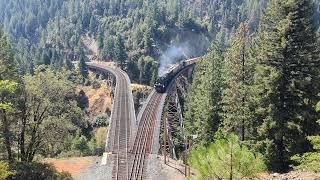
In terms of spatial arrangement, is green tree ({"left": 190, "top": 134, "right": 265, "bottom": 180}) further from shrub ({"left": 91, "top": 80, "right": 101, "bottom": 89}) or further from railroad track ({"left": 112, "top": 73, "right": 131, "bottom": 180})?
shrub ({"left": 91, "top": 80, "right": 101, "bottom": 89})

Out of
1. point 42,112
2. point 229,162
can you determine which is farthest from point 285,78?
point 42,112

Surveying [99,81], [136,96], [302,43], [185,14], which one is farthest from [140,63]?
[302,43]

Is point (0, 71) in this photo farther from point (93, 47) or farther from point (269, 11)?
point (93, 47)

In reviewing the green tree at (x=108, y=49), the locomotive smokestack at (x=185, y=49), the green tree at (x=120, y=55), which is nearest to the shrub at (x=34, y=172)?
the green tree at (x=120, y=55)

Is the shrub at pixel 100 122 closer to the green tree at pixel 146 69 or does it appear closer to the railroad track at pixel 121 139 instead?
the railroad track at pixel 121 139

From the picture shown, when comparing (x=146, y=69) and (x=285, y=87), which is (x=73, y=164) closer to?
(x=285, y=87)
